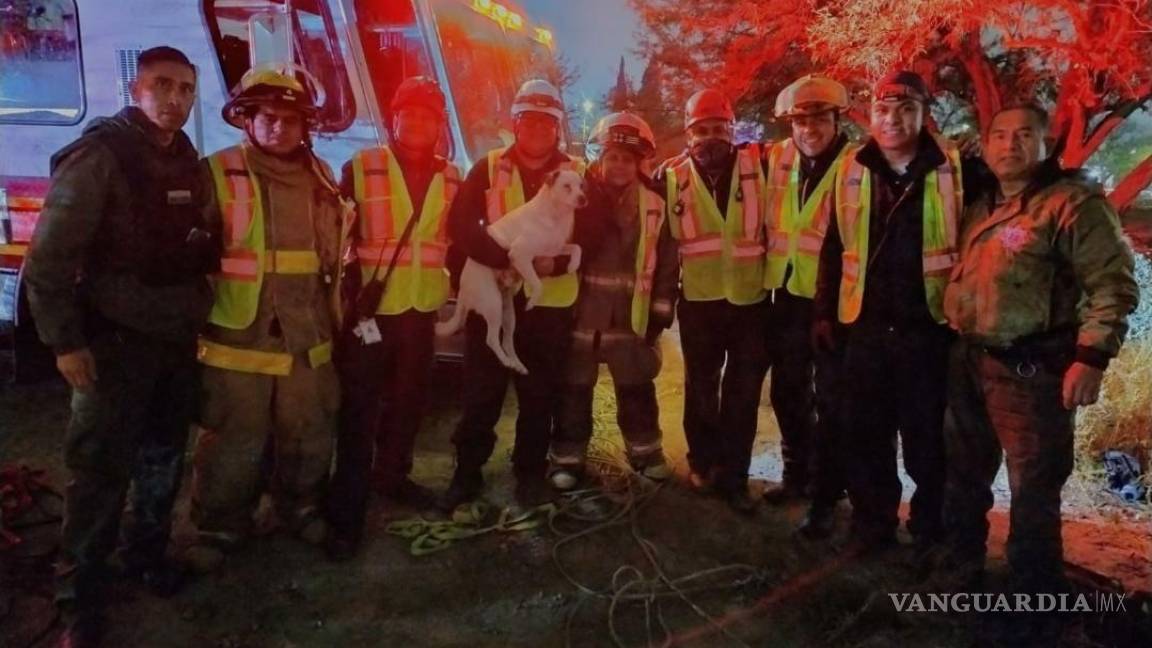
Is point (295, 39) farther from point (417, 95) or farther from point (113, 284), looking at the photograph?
point (113, 284)

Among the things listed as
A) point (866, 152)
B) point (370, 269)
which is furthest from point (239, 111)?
point (866, 152)

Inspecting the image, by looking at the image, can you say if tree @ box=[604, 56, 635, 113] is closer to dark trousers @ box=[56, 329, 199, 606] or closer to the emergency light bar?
the emergency light bar

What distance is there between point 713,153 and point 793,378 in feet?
4.13

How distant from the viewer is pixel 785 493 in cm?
431

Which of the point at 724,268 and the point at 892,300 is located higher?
the point at 724,268

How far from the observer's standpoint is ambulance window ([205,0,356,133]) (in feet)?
15.9

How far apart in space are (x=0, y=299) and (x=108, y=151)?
312 centimetres

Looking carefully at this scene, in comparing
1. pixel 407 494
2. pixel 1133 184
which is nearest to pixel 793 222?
pixel 407 494

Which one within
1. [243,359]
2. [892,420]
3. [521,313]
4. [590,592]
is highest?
[521,313]

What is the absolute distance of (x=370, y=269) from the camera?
369 centimetres

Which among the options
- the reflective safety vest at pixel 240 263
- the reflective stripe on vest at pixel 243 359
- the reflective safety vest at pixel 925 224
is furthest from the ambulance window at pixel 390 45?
the reflective safety vest at pixel 925 224

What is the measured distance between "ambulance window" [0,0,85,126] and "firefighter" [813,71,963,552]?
5.01 metres

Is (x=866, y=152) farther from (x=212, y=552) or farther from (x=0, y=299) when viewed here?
(x=0, y=299)

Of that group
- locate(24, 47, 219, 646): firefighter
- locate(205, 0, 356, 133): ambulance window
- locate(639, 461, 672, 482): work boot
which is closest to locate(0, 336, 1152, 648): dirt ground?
locate(639, 461, 672, 482): work boot
